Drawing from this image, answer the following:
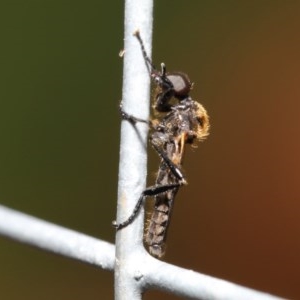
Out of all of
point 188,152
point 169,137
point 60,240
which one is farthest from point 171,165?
point 188,152

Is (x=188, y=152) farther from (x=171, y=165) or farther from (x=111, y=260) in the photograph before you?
(x=111, y=260)

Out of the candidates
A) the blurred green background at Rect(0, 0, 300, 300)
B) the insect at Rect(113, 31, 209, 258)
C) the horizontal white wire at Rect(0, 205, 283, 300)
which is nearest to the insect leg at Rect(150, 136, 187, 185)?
the insect at Rect(113, 31, 209, 258)

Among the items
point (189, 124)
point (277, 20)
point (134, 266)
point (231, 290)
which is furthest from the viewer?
point (277, 20)

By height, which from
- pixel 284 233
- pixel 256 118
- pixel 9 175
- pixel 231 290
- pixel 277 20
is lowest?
pixel 284 233

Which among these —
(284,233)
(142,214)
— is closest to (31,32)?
(284,233)

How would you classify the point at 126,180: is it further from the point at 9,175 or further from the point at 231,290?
the point at 9,175

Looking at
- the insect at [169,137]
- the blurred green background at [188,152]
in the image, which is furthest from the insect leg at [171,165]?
the blurred green background at [188,152]

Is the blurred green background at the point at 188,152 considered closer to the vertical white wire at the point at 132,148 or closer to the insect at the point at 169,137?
the insect at the point at 169,137
